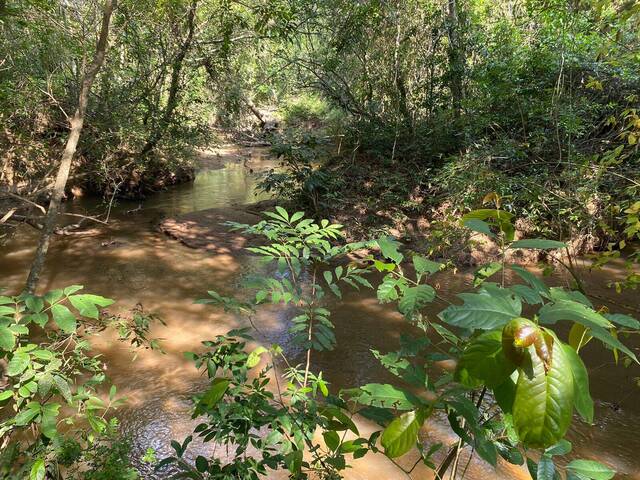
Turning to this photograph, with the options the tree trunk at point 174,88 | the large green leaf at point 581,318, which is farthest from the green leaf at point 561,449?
the tree trunk at point 174,88

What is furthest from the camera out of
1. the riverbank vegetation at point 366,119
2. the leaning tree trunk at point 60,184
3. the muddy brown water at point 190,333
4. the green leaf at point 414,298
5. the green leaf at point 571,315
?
the riverbank vegetation at point 366,119

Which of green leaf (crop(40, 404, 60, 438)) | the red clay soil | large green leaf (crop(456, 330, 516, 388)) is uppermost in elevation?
large green leaf (crop(456, 330, 516, 388))

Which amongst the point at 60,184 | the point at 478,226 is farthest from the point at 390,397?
the point at 60,184

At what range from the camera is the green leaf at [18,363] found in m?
1.22

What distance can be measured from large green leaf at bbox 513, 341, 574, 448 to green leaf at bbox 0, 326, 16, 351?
4.21 feet

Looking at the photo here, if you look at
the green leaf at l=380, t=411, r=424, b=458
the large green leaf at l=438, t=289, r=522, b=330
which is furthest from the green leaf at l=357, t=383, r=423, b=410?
the large green leaf at l=438, t=289, r=522, b=330

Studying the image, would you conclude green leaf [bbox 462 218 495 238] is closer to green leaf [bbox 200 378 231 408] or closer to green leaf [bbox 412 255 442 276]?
green leaf [bbox 412 255 442 276]

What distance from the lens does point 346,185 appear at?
8367 mm

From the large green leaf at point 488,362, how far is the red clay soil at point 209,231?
6343mm

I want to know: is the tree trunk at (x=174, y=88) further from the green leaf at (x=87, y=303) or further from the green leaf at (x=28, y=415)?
the green leaf at (x=28, y=415)

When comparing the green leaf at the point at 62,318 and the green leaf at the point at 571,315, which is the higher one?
the green leaf at the point at 571,315

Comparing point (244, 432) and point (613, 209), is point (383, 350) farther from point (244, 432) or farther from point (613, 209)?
point (244, 432)

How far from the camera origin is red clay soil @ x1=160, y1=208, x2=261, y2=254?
739cm

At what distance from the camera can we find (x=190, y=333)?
4.57 m
